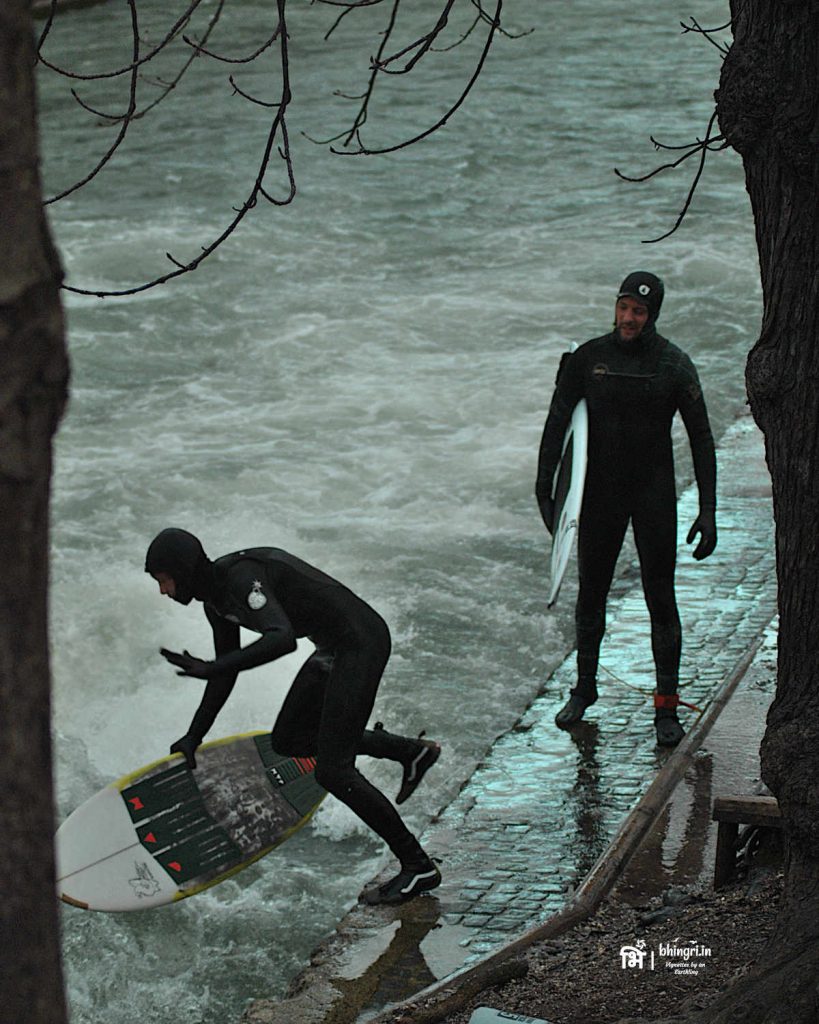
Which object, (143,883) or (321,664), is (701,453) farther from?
(143,883)

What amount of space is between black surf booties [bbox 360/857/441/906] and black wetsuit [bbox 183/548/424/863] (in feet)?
0.22

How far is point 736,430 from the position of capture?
13328mm

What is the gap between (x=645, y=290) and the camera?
6.96 metres

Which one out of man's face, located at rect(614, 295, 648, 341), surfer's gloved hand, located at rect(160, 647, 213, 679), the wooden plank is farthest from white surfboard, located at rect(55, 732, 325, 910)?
man's face, located at rect(614, 295, 648, 341)

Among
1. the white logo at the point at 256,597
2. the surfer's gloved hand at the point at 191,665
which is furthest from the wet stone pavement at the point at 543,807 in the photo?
the white logo at the point at 256,597

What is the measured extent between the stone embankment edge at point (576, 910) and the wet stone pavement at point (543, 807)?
0.42 ft

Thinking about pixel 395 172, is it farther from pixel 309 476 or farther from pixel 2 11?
pixel 2 11

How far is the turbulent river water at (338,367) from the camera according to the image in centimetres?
820

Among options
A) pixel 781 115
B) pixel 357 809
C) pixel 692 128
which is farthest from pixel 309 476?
pixel 692 128

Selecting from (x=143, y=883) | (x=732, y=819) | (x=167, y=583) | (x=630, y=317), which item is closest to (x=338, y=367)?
(x=630, y=317)

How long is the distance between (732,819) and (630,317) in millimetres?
2372

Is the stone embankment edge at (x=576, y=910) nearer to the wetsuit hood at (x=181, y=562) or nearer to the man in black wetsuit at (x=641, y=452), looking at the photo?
the man in black wetsuit at (x=641, y=452)

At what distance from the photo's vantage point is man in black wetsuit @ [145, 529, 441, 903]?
5738 mm

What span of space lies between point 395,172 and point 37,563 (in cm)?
2426
